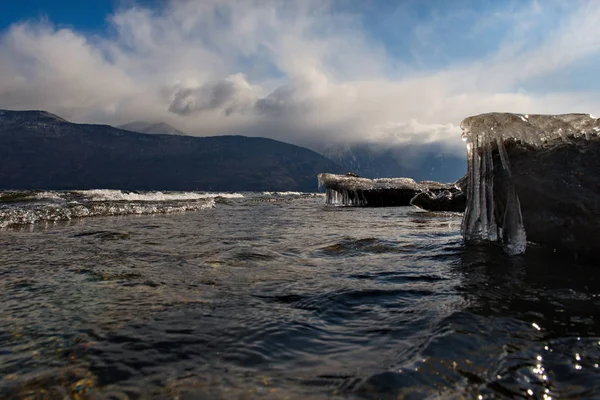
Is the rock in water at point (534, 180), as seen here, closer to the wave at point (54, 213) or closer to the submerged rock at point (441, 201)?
the submerged rock at point (441, 201)

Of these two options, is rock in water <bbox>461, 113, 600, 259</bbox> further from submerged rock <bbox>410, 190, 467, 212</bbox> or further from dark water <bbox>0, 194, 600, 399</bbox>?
submerged rock <bbox>410, 190, 467, 212</bbox>

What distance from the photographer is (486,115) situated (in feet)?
20.3

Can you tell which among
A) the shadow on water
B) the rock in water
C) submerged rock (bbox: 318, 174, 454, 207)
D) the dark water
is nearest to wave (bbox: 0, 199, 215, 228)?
the dark water

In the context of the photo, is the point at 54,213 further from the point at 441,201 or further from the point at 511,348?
the point at 441,201

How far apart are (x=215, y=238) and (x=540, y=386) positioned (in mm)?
7237

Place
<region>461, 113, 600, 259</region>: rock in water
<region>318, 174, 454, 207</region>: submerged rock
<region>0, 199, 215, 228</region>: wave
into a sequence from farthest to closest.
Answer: <region>318, 174, 454, 207</region>: submerged rock → <region>0, 199, 215, 228</region>: wave → <region>461, 113, 600, 259</region>: rock in water

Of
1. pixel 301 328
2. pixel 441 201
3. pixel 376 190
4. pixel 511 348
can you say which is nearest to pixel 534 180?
pixel 511 348

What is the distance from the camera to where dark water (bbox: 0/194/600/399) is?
195 cm

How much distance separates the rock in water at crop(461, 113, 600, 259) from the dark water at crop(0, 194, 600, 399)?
0.47m

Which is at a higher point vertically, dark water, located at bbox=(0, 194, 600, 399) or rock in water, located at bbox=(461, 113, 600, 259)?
rock in water, located at bbox=(461, 113, 600, 259)

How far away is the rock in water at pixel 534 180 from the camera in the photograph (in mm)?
5207

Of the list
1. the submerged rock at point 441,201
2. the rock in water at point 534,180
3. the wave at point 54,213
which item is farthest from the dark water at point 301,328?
the submerged rock at point 441,201

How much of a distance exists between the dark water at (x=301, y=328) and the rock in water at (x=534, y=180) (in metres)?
0.47

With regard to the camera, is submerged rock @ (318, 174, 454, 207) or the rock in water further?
submerged rock @ (318, 174, 454, 207)
